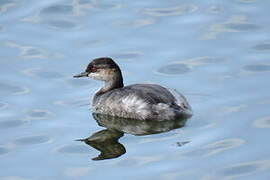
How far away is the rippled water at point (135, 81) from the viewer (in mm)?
9383

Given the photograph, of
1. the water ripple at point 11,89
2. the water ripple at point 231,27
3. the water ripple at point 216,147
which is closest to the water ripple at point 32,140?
the water ripple at point 11,89

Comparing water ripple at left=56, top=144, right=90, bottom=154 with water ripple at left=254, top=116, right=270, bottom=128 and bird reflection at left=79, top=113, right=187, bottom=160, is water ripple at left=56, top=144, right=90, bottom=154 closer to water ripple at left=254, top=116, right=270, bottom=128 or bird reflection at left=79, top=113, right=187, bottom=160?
bird reflection at left=79, top=113, right=187, bottom=160

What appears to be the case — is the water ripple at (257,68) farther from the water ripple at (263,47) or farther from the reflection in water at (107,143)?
the reflection in water at (107,143)

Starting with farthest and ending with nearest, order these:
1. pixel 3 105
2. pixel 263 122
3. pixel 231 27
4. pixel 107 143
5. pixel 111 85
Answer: pixel 231 27 → pixel 111 85 → pixel 3 105 → pixel 263 122 → pixel 107 143

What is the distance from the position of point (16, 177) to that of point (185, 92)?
3390mm

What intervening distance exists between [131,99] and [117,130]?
19.9 inches

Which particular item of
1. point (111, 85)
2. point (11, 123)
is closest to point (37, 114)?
point (11, 123)

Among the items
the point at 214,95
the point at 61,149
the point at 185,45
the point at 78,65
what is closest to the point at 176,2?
the point at 185,45

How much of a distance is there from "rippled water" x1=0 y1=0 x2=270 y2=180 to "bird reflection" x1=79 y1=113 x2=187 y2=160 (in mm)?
16

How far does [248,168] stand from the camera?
902 centimetres

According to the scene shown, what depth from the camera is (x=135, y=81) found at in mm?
12211

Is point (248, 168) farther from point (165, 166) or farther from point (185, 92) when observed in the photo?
point (185, 92)

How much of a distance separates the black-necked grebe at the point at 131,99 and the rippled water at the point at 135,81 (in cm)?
16

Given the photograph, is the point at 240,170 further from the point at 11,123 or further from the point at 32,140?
the point at 11,123
